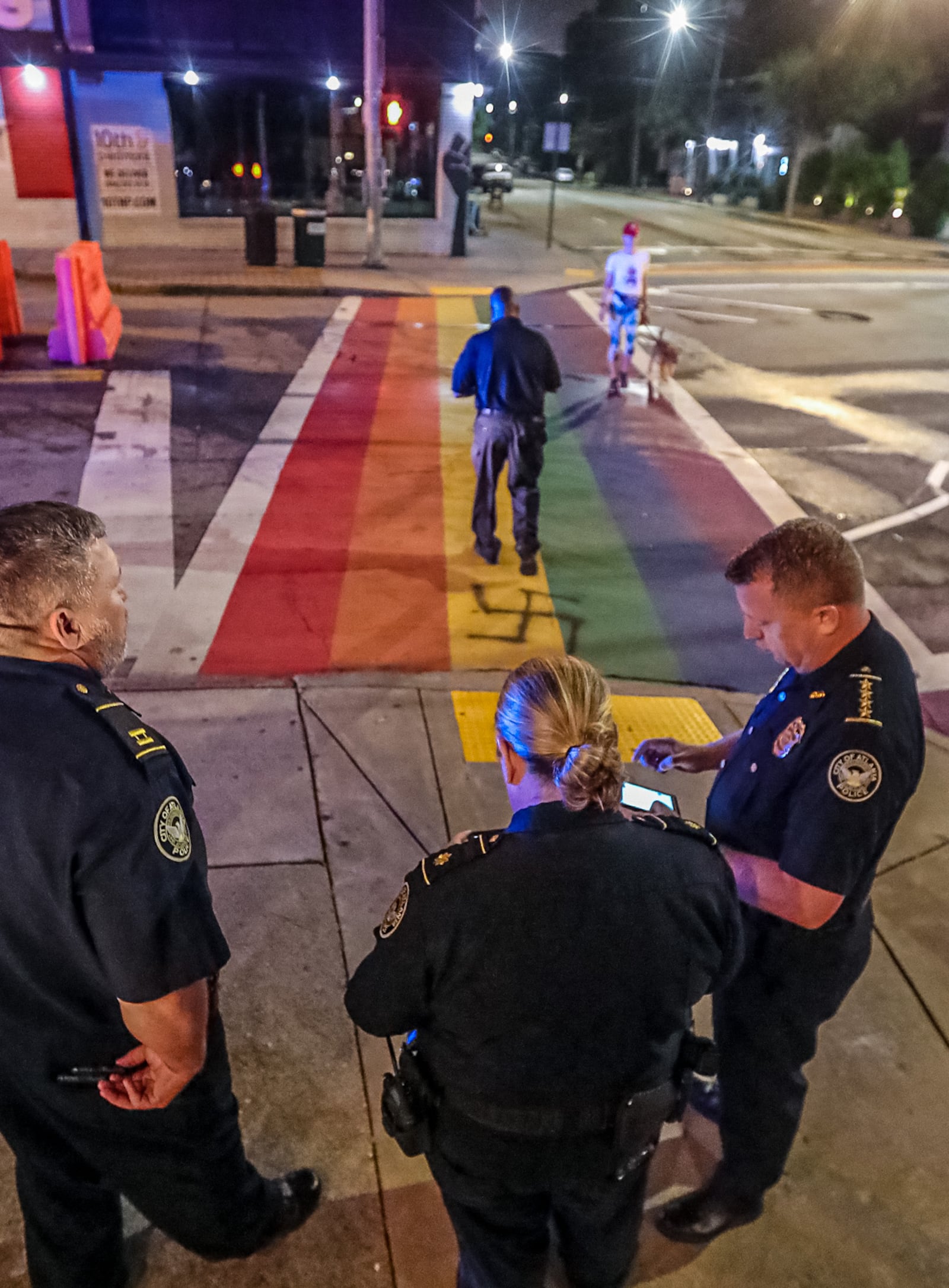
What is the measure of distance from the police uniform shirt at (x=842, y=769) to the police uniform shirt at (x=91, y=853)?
1.41 metres

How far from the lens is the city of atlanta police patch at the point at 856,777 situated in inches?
88.7

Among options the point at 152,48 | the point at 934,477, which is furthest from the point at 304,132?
the point at 934,477

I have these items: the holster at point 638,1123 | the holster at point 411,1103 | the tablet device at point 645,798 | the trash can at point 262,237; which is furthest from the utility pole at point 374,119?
the holster at point 638,1123

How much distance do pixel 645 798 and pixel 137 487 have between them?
711 centimetres

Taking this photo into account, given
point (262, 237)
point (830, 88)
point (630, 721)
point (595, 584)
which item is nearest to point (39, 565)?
point (630, 721)

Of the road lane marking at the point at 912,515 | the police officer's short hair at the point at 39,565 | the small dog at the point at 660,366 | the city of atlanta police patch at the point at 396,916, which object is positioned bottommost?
the road lane marking at the point at 912,515

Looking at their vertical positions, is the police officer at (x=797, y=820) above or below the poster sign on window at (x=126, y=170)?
below

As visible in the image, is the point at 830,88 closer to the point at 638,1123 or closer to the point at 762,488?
the point at 762,488

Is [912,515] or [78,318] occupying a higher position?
[78,318]

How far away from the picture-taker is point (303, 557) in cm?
719

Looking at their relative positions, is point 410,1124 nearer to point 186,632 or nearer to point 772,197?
point 186,632

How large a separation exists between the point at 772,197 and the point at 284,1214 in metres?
48.6

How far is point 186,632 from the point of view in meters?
6.11

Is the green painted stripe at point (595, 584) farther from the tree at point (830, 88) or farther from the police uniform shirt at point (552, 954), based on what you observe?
the tree at point (830, 88)
